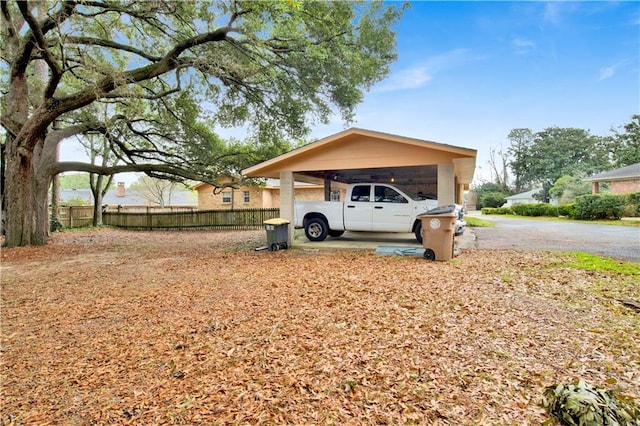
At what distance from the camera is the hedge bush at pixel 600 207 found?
17141 mm

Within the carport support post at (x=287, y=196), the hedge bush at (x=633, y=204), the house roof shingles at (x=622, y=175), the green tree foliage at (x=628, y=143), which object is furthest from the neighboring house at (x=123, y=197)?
the green tree foliage at (x=628, y=143)

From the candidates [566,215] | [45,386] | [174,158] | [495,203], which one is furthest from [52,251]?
[495,203]

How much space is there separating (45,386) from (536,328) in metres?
4.70

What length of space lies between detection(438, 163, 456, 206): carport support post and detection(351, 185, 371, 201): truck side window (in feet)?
7.50

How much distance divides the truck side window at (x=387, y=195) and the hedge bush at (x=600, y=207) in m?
16.0

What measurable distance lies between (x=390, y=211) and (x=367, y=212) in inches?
27.7

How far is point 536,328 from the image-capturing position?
3242 mm

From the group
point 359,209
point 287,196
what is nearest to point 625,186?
point 359,209

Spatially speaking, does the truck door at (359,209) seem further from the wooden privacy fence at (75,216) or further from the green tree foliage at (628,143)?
the green tree foliage at (628,143)

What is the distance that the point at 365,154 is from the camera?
873 cm

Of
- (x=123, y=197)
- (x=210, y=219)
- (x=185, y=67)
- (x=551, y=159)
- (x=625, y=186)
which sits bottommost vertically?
(x=210, y=219)

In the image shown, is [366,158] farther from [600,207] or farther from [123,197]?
[123,197]

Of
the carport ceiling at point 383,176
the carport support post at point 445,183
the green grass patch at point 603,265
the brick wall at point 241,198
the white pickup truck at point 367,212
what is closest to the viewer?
the green grass patch at point 603,265

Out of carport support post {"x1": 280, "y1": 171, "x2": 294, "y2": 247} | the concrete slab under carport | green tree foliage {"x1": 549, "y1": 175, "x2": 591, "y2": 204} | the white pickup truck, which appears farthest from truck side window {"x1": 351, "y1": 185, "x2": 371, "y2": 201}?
Answer: green tree foliage {"x1": 549, "y1": 175, "x2": 591, "y2": 204}
